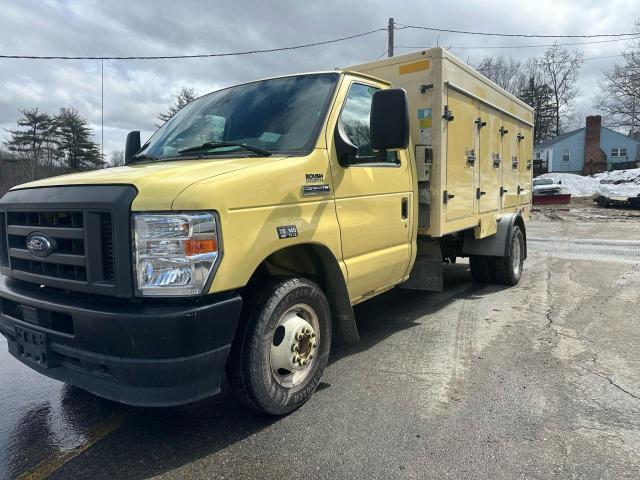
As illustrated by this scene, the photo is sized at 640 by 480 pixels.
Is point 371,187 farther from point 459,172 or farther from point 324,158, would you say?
point 459,172

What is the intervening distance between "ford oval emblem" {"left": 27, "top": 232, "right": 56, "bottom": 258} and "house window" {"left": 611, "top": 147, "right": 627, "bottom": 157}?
199ft

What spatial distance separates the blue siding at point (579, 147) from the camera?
173 feet

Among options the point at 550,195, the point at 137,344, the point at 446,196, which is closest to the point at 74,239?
the point at 137,344

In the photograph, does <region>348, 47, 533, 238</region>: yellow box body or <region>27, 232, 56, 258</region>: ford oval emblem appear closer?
<region>27, 232, 56, 258</region>: ford oval emblem

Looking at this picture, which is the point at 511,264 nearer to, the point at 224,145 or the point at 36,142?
the point at 224,145

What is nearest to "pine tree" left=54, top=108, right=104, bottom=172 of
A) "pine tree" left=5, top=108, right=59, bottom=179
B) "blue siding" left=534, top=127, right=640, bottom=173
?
"pine tree" left=5, top=108, right=59, bottom=179

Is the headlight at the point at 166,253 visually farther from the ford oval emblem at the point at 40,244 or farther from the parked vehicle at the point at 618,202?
the parked vehicle at the point at 618,202

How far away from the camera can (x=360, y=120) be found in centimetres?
417

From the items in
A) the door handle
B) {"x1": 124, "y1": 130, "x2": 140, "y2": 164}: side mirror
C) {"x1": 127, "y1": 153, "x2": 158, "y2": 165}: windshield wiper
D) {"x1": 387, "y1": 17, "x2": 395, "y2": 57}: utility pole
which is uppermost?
{"x1": 387, "y1": 17, "x2": 395, "y2": 57}: utility pole

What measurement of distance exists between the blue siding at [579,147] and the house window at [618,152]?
0.24 m

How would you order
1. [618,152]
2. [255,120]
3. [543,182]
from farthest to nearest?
1. [618,152]
2. [543,182]
3. [255,120]

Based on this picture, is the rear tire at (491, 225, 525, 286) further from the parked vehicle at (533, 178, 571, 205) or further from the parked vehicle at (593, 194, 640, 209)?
the parked vehicle at (533, 178, 571, 205)

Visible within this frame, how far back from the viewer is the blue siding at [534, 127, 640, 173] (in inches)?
A: 2074

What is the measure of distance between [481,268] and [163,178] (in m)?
5.76
